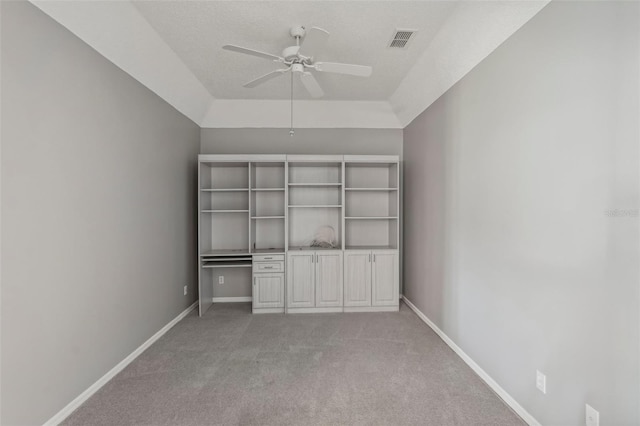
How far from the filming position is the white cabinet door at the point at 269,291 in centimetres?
426

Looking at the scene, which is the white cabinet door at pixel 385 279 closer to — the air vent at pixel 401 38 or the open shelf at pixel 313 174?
the open shelf at pixel 313 174

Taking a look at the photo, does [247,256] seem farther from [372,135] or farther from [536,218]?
[536,218]

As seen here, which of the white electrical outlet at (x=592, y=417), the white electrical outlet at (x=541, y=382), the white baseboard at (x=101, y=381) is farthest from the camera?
the white baseboard at (x=101, y=381)

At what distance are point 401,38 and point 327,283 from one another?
3011 mm

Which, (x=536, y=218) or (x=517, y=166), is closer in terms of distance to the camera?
(x=536, y=218)

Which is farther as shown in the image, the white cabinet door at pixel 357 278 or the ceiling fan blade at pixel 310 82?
the white cabinet door at pixel 357 278

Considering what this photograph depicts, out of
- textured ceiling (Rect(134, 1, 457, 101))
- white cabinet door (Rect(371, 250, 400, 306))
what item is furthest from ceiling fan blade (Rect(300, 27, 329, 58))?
white cabinet door (Rect(371, 250, 400, 306))

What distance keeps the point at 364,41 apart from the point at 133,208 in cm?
270

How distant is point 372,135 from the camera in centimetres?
488

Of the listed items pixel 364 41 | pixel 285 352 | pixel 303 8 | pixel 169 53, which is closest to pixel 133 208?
pixel 169 53

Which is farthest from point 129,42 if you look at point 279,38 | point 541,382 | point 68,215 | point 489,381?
point 489,381

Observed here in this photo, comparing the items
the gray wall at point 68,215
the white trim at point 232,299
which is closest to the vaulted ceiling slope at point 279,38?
the gray wall at point 68,215

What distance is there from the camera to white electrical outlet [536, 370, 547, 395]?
1.94 metres

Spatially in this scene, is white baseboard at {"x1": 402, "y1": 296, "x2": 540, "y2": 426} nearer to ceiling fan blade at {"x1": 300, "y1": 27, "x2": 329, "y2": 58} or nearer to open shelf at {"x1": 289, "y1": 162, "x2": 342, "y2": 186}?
open shelf at {"x1": 289, "y1": 162, "x2": 342, "y2": 186}
